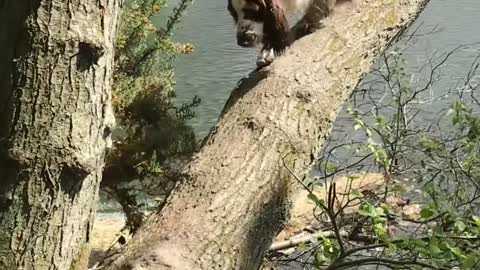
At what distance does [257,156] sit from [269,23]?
2.87 ft

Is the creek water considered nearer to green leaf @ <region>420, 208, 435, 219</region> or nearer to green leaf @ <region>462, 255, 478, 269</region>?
green leaf @ <region>420, 208, 435, 219</region>

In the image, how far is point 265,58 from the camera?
7.82ft

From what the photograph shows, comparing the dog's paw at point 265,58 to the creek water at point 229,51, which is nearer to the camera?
the dog's paw at point 265,58

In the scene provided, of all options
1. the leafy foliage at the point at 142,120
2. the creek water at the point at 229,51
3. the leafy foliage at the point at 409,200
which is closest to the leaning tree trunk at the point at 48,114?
the leafy foliage at the point at 409,200

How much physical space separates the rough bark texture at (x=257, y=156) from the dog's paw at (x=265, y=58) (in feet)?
0.28

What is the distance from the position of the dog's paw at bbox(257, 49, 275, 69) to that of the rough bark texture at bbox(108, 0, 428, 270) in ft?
0.28

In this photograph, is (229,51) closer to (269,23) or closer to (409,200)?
(409,200)

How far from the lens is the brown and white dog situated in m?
2.47

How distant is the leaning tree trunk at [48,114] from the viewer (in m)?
1.37

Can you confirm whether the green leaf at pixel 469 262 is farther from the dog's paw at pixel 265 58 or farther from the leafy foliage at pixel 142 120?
the leafy foliage at pixel 142 120

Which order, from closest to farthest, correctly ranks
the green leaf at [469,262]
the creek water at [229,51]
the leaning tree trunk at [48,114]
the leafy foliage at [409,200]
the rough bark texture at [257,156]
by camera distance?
the leaning tree trunk at [48,114] → the rough bark texture at [257,156] → the green leaf at [469,262] → the leafy foliage at [409,200] → the creek water at [229,51]

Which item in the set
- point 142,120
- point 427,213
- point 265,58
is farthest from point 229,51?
point 427,213

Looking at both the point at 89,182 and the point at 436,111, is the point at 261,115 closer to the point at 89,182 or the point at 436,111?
the point at 89,182

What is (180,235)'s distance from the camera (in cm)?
153
